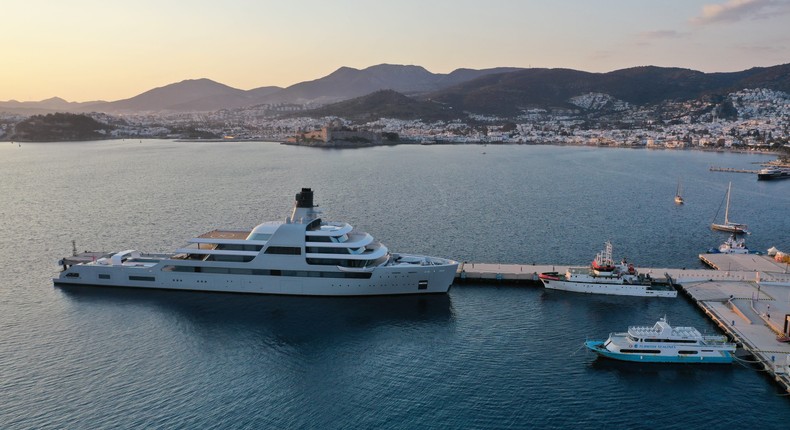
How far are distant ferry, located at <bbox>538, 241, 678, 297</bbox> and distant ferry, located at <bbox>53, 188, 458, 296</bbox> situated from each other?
683 centimetres

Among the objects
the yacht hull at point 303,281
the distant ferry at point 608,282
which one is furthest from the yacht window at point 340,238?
Answer: the distant ferry at point 608,282

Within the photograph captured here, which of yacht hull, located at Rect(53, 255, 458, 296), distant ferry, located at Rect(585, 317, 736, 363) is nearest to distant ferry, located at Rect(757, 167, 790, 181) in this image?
distant ferry, located at Rect(585, 317, 736, 363)

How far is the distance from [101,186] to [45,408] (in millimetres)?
64397

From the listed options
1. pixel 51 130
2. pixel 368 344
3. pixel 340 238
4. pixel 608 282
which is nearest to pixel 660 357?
pixel 608 282

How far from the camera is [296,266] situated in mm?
30422

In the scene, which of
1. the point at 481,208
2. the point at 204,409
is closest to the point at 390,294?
the point at 204,409

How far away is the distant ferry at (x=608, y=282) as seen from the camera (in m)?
31.4

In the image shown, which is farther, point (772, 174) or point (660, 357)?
point (772, 174)

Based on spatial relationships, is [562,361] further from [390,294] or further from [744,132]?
[744,132]

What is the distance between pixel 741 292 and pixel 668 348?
10785 mm

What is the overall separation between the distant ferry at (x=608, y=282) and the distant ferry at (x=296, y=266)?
6.83 m

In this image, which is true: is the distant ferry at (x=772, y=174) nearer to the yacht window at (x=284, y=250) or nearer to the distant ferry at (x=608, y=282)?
the distant ferry at (x=608, y=282)

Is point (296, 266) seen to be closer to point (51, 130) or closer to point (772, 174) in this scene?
point (772, 174)

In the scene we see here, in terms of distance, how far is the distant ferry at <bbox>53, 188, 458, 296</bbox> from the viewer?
30.2 metres
